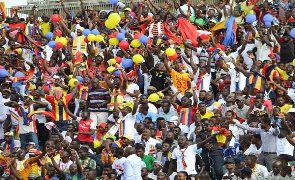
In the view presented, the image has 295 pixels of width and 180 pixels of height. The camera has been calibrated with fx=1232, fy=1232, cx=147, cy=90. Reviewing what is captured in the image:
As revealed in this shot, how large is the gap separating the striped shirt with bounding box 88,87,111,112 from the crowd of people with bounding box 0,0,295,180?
0.03m

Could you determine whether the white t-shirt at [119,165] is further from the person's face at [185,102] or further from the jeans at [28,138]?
the jeans at [28,138]

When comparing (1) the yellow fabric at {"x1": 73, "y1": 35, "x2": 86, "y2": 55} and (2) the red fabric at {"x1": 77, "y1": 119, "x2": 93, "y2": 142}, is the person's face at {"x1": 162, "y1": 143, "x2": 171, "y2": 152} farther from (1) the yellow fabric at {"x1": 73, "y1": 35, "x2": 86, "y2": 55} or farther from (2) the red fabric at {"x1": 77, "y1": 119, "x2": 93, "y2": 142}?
(1) the yellow fabric at {"x1": 73, "y1": 35, "x2": 86, "y2": 55}

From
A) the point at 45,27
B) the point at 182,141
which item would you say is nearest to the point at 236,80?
the point at 182,141

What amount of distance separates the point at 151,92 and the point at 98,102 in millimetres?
1087

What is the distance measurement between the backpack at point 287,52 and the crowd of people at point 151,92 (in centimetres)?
2

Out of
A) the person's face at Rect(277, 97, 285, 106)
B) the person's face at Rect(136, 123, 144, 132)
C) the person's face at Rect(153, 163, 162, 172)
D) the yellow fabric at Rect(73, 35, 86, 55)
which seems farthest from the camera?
the yellow fabric at Rect(73, 35, 86, 55)

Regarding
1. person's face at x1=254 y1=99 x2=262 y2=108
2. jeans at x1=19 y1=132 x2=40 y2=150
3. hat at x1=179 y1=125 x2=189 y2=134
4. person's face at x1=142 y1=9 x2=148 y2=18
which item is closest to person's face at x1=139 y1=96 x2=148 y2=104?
hat at x1=179 y1=125 x2=189 y2=134

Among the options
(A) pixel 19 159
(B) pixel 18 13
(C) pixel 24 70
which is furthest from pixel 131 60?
(B) pixel 18 13

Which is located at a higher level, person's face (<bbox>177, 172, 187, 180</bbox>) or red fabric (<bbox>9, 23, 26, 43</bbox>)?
red fabric (<bbox>9, 23, 26, 43</bbox>)

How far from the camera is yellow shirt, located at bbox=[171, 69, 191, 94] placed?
976 inches

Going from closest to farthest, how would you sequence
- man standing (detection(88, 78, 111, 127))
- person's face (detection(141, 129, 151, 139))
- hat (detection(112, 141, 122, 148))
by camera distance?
hat (detection(112, 141, 122, 148)) → person's face (detection(141, 129, 151, 139)) → man standing (detection(88, 78, 111, 127))

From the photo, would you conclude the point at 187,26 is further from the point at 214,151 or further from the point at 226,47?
the point at 214,151

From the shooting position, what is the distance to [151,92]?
24703 millimetres

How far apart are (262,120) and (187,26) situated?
6.33 m
